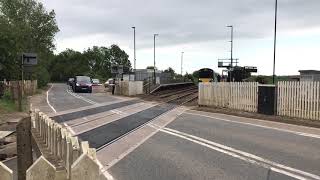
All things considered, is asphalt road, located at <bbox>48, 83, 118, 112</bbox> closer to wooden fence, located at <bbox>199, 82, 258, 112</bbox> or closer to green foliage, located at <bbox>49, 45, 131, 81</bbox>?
wooden fence, located at <bbox>199, 82, 258, 112</bbox>

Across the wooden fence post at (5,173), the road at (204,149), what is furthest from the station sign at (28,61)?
the wooden fence post at (5,173)

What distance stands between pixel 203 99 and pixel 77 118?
13405mm

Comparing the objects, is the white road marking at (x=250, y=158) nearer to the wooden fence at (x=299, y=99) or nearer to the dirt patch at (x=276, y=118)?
the dirt patch at (x=276, y=118)

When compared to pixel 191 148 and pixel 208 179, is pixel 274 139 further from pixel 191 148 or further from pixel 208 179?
pixel 208 179

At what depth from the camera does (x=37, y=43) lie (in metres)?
100

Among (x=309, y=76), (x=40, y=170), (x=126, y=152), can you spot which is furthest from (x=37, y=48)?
(x=40, y=170)

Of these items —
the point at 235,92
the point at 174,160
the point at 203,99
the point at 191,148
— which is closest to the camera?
the point at 174,160

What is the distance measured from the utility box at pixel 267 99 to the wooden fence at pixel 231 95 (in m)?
0.74

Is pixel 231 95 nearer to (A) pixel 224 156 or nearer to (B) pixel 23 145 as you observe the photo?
(A) pixel 224 156

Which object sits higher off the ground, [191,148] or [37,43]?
[37,43]

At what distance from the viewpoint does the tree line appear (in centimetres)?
5600

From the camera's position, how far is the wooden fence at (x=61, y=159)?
518 cm

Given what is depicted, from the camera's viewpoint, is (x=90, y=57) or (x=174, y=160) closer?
(x=174, y=160)

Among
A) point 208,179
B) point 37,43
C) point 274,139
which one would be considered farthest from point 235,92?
point 37,43
